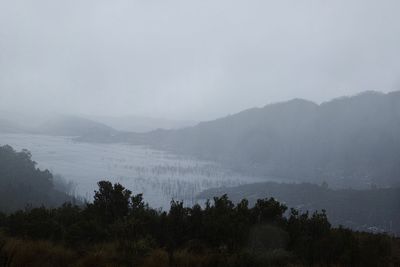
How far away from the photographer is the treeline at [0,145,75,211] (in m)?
96.1

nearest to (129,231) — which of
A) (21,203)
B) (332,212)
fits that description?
(21,203)

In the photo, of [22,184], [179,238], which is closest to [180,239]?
[179,238]

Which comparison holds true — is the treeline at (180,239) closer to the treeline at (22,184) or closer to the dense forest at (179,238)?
the dense forest at (179,238)

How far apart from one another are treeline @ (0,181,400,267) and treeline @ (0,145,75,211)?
3103 inches

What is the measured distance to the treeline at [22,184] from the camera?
96.1 meters

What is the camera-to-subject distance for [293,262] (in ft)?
37.3

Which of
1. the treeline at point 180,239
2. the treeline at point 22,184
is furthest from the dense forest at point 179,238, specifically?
the treeline at point 22,184

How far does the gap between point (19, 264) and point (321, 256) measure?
8750 millimetres

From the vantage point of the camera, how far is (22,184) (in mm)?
106875

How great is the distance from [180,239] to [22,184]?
105112mm

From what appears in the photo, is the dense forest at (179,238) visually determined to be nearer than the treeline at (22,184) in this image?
Yes

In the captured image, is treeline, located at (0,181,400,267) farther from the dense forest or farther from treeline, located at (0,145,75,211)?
treeline, located at (0,145,75,211)

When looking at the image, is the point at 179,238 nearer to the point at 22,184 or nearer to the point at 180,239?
the point at 180,239

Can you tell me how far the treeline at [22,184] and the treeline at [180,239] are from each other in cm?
7882
